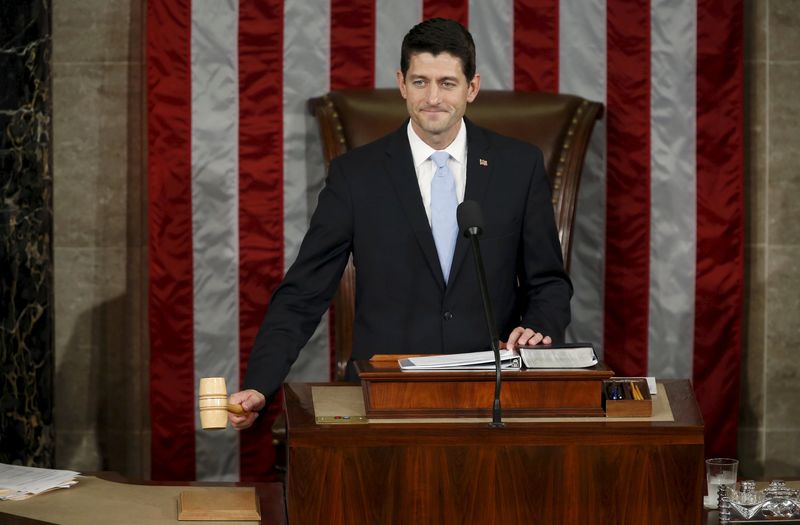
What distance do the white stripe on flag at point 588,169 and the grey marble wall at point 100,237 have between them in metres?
1.56

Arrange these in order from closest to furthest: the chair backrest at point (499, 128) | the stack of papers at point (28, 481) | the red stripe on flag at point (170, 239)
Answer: the stack of papers at point (28, 481), the chair backrest at point (499, 128), the red stripe on flag at point (170, 239)

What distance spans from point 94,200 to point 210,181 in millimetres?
531

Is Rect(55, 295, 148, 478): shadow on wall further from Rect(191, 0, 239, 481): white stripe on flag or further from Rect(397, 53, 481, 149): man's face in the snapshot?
Rect(397, 53, 481, 149): man's face

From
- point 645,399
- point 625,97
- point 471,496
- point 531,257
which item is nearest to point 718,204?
point 625,97

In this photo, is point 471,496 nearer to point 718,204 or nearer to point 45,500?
point 45,500

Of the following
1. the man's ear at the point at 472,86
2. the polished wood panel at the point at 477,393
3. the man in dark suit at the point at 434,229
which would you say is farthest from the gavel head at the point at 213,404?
the man's ear at the point at 472,86

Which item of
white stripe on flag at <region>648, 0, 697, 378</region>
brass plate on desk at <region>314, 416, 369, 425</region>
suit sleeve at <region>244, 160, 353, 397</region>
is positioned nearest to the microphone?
brass plate on desk at <region>314, 416, 369, 425</region>

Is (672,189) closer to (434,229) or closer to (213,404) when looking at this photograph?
(434,229)

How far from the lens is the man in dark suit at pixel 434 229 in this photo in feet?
9.50

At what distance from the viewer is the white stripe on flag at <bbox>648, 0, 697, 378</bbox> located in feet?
13.4

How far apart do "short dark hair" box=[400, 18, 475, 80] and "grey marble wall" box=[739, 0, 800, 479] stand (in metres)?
1.78

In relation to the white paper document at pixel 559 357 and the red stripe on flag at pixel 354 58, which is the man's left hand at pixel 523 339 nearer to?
the white paper document at pixel 559 357

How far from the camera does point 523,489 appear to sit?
6.55 feet

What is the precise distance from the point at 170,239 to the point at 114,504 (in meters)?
1.86
